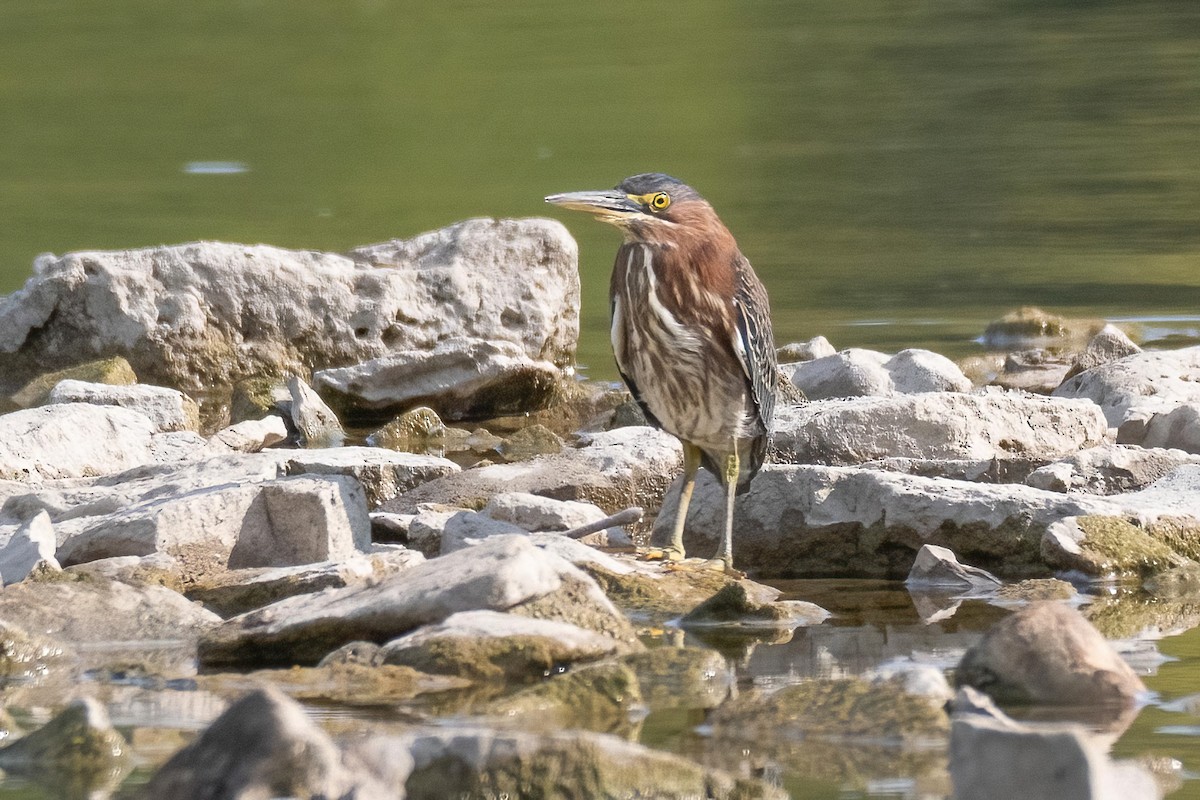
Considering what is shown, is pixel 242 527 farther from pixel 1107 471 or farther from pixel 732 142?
pixel 732 142

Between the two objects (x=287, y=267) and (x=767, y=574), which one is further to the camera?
(x=287, y=267)

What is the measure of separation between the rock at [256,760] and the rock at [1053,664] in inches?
61.9

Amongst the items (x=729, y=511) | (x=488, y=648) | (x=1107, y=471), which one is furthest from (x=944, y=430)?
(x=488, y=648)

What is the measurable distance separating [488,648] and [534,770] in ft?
3.05

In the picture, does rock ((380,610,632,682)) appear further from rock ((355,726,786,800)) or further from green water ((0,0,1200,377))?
green water ((0,0,1200,377))

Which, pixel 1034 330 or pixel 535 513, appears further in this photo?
pixel 1034 330

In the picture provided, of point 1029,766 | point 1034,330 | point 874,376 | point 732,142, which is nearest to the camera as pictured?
point 1029,766

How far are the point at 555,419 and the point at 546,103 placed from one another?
14421 millimetres

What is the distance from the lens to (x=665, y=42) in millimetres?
31000

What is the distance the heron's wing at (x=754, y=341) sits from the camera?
636cm

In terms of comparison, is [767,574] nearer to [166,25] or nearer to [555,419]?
[555,419]

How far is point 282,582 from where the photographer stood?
5.59m

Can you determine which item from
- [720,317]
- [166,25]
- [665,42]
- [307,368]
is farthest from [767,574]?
[166,25]

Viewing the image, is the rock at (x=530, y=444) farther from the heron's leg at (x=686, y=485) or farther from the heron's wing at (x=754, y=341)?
the heron's wing at (x=754, y=341)
